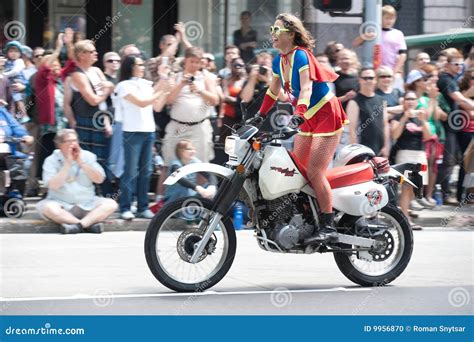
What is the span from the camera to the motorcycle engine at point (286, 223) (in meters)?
8.73

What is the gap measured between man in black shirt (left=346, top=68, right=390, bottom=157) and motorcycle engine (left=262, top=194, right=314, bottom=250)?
418 centimetres

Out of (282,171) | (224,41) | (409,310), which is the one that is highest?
(224,41)

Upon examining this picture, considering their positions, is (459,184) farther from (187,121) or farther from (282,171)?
(282,171)

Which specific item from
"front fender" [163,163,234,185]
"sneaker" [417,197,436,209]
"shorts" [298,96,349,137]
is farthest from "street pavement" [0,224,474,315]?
"sneaker" [417,197,436,209]

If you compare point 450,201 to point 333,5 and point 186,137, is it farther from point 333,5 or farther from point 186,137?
point 186,137

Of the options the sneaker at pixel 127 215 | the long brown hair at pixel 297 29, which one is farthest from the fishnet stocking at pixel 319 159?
the sneaker at pixel 127 215

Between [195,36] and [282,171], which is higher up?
[195,36]

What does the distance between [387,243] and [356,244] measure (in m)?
0.29

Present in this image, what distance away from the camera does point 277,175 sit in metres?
8.66

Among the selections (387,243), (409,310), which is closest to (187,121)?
(387,243)

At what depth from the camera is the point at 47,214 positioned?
1194cm

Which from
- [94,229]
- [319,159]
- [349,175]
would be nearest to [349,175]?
[349,175]

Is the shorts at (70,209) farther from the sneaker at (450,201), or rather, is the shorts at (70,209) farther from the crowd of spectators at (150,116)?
the sneaker at (450,201)

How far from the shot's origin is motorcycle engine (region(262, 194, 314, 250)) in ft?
28.6
